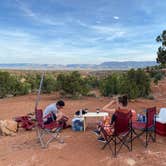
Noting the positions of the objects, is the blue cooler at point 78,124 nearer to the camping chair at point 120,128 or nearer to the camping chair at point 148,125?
the camping chair at point 120,128

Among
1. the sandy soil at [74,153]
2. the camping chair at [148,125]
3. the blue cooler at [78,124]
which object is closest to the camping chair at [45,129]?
the sandy soil at [74,153]

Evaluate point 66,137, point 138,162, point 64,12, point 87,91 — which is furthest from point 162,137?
point 64,12

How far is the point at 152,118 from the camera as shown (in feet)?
16.4

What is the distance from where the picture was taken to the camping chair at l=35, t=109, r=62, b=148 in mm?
5215

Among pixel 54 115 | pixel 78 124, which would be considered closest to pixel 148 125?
pixel 78 124

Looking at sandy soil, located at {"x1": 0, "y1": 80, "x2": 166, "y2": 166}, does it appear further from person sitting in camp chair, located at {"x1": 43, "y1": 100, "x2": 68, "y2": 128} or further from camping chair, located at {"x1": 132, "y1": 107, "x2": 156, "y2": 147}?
person sitting in camp chair, located at {"x1": 43, "y1": 100, "x2": 68, "y2": 128}

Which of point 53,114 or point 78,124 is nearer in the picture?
point 53,114

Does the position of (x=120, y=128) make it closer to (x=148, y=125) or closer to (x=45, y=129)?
(x=148, y=125)

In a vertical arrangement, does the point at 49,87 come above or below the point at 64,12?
below

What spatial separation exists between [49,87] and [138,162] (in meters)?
11.9

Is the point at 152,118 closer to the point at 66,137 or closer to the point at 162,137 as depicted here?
the point at 162,137

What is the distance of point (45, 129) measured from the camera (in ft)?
17.7

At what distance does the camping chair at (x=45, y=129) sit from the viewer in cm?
522

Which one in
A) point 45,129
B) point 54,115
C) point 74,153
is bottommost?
point 74,153
